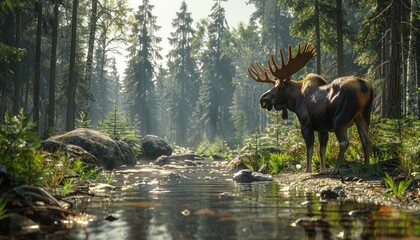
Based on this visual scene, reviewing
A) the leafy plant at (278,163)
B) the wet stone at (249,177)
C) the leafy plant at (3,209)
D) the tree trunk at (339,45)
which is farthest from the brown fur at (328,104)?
the tree trunk at (339,45)

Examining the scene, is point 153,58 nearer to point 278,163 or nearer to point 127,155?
point 127,155

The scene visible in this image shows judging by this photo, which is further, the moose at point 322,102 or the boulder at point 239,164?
the boulder at point 239,164

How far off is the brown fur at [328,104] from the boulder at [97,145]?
23.5 ft

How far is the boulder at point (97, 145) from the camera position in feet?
52.7

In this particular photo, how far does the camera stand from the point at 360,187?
8.19m

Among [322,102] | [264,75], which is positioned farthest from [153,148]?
[322,102]

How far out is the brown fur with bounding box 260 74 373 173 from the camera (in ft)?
31.4

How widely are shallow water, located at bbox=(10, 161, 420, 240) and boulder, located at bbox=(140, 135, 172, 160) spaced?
736 inches

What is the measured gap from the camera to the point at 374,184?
838 centimetres

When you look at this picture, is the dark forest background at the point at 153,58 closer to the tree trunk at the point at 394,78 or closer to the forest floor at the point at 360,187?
the tree trunk at the point at 394,78

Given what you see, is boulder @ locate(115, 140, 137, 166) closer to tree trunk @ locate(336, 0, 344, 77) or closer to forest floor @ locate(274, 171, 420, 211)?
forest floor @ locate(274, 171, 420, 211)

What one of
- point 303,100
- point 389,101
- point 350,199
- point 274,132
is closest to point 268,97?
point 303,100

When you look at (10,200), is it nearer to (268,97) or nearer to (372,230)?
(372,230)

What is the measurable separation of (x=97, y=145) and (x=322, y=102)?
371 inches
